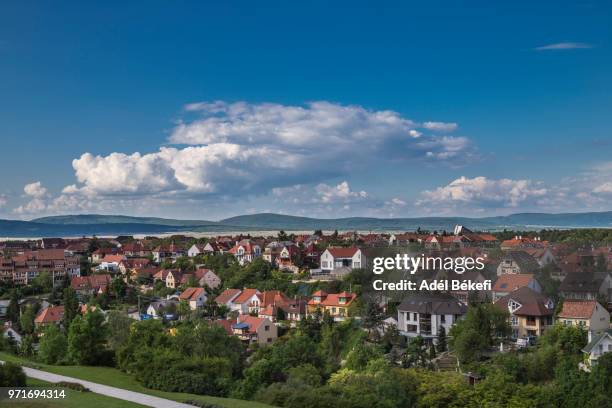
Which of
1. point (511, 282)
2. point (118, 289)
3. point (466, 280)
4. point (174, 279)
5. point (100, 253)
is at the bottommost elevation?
point (118, 289)

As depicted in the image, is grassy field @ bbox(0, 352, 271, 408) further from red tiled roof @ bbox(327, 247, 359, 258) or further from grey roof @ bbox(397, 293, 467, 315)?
red tiled roof @ bbox(327, 247, 359, 258)

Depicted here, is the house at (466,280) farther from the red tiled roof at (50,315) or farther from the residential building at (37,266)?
the residential building at (37,266)

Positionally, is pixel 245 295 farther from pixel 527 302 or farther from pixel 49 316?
pixel 527 302

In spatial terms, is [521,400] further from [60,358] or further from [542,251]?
[542,251]

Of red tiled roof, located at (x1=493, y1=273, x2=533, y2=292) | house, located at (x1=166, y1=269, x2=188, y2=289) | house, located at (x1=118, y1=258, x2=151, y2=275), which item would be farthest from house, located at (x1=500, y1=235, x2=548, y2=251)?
house, located at (x1=118, y1=258, x2=151, y2=275)

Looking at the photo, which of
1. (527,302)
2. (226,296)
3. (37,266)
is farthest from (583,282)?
(37,266)

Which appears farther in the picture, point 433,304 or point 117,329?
point 433,304

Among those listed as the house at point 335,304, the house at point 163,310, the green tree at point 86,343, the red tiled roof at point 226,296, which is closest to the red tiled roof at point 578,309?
the house at point 335,304

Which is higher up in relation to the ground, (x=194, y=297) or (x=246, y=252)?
(x=246, y=252)
